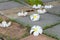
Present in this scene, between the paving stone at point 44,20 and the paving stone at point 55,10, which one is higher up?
the paving stone at point 55,10

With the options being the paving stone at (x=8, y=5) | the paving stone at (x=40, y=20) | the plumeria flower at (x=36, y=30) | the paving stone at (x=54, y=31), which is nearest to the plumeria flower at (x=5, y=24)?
the paving stone at (x=40, y=20)

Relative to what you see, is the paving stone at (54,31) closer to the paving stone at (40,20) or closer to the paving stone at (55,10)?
the paving stone at (40,20)

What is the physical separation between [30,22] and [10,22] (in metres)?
0.18

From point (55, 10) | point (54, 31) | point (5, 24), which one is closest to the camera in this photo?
point (54, 31)

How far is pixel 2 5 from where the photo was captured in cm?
230

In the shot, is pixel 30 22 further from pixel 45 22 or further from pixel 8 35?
pixel 8 35

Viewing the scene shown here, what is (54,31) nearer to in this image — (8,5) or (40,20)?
(40,20)

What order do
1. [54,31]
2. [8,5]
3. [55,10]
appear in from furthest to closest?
[8,5] → [55,10] → [54,31]

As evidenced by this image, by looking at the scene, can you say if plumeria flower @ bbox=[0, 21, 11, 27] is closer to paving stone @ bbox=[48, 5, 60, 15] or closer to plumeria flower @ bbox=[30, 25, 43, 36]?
plumeria flower @ bbox=[30, 25, 43, 36]

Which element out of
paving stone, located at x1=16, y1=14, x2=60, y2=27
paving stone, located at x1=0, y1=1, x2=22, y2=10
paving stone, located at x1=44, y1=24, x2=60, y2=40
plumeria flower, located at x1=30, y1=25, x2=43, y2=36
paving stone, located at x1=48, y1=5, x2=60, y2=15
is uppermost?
paving stone, located at x1=0, y1=1, x2=22, y2=10

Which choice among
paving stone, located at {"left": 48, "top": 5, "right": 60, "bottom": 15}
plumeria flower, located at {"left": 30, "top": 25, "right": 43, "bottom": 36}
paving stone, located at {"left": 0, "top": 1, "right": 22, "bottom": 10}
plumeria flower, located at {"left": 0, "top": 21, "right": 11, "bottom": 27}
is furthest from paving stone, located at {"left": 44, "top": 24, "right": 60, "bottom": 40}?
paving stone, located at {"left": 0, "top": 1, "right": 22, "bottom": 10}

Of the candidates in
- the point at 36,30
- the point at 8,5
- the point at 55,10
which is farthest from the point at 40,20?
the point at 8,5

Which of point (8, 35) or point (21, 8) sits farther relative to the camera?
point (21, 8)

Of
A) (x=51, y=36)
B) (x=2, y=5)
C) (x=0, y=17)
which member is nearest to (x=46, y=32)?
(x=51, y=36)
